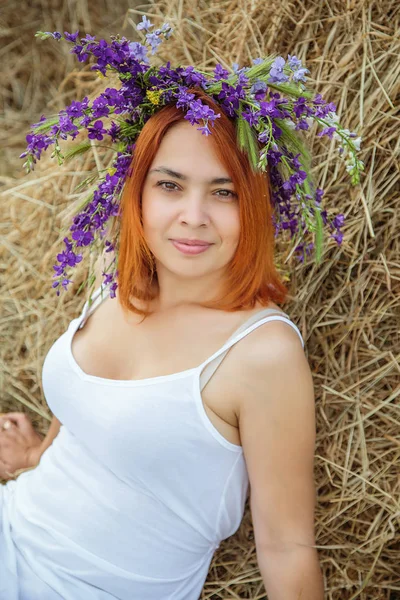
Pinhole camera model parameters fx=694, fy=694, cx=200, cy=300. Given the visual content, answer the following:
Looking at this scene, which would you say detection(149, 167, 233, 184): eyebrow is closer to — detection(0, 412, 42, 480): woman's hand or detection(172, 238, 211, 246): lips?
detection(172, 238, 211, 246): lips

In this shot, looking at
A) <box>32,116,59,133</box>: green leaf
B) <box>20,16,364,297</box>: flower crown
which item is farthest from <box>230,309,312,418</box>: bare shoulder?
<box>32,116,59,133</box>: green leaf

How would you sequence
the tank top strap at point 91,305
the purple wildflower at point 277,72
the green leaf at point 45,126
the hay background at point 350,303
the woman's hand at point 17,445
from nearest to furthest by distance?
the purple wildflower at point 277,72 → the green leaf at point 45,126 → the tank top strap at point 91,305 → the hay background at point 350,303 → the woman's hand at point 17,445

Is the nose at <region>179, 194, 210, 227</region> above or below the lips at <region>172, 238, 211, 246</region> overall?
above

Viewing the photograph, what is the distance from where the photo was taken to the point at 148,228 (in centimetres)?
144

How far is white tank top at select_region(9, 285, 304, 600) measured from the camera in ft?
4.64

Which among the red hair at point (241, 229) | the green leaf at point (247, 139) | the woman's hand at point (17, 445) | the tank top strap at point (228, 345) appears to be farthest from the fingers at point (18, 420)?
the green leaf at point (247, 139)

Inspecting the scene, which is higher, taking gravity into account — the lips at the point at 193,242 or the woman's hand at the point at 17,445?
the lips at the point at 193,242

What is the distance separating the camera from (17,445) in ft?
6.59

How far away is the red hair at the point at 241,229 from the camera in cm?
135

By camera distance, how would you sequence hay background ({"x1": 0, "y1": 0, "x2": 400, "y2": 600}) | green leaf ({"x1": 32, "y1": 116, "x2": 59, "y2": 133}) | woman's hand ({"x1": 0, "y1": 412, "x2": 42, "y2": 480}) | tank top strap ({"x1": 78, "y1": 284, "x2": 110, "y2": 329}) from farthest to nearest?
woman's hand ({"x1": 0, "y1": 412, "x2": 42, "y2": 480}) < hay background ({"x1": 0, "y1": 0, "x2": 400, "y2": 600}) < tank top strap ({"x1": 78, "y1": 284, "x2": 110, "y2": 329}) < green leaf ({"x1": 32, "y1": 116, "x2": 59, "y2": 133})

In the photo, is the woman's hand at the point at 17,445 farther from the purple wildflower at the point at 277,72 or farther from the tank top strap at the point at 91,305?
the purple wildflower at the point at 277,72

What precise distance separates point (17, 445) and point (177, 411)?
801 millimetres

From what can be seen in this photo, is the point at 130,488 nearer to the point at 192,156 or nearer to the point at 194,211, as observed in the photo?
the point at 194,211

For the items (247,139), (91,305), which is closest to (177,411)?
(91,305)
